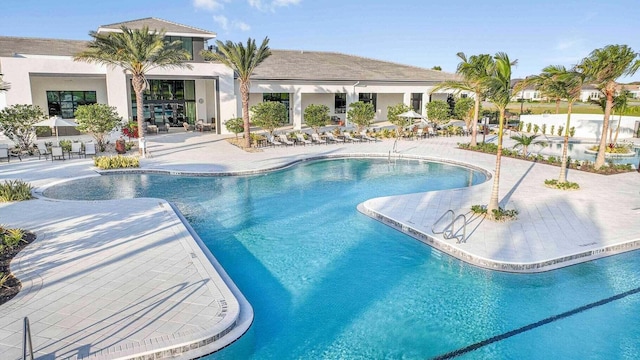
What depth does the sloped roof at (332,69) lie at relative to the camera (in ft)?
108

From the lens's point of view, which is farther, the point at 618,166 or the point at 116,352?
the point at 618,166

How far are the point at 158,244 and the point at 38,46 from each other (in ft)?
90.7

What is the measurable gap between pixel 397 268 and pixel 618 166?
15.5 m

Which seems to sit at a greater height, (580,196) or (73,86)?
(73,86)

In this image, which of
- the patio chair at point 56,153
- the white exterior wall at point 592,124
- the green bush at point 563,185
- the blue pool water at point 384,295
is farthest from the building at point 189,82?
the green bush at point 563,185

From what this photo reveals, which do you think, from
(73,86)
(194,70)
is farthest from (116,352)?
(73,86)

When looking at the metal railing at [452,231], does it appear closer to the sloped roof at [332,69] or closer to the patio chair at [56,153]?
the patio chair at [56,153]

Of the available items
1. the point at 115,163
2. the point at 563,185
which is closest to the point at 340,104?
the point at 115,163

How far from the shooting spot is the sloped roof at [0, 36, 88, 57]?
28.2 metres

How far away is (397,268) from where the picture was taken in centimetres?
944

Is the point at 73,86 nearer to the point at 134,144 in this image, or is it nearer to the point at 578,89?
the point at 134,144

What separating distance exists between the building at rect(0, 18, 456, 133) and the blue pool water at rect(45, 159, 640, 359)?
57.8 feet

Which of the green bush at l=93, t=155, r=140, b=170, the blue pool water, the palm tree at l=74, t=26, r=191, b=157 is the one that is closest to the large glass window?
the palm tree at l=74, t=26, r=191, b=157

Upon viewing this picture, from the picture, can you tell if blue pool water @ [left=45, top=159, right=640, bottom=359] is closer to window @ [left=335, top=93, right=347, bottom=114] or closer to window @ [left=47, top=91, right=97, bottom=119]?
window @ [left=47, top=91, right=97, bottom=119]
